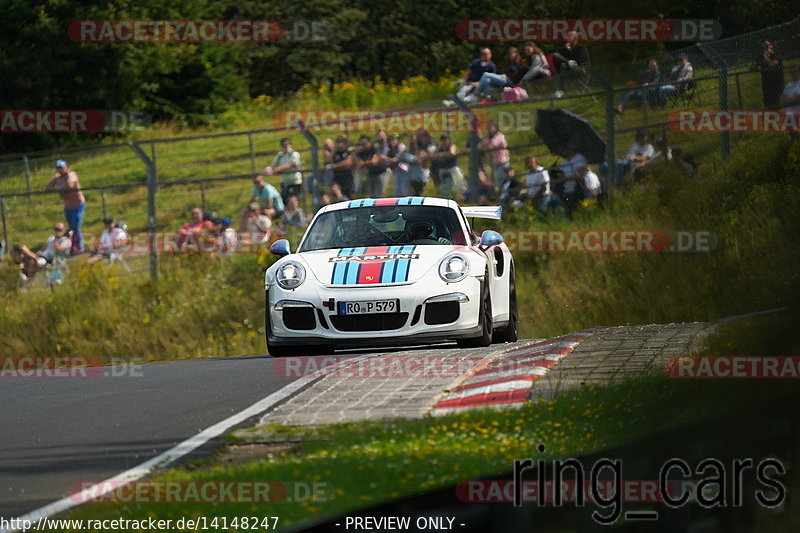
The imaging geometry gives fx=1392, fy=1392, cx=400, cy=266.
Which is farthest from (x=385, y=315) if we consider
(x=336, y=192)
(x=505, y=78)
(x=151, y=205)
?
(x=505, y=78)

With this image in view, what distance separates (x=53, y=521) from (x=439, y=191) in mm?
13559

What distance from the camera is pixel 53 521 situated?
713 cm

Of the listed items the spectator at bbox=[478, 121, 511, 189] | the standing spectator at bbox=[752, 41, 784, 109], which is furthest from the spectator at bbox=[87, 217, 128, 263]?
the standing spectator at bbox=[752, 41, 784, 109]

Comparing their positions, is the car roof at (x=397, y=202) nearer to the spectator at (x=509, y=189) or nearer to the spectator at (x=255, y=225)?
the spectator at (x=509, y=189)

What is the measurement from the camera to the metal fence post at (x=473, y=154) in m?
20.1

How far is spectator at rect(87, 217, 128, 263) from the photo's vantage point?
77.7 ft

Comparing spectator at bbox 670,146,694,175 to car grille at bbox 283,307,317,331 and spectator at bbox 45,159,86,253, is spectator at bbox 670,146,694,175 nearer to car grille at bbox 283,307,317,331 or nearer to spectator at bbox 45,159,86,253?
car grille at bbox 283,307,317,331

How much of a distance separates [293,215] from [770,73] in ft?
25.0

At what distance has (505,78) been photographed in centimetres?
2259

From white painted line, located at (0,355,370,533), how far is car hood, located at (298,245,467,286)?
109 cm

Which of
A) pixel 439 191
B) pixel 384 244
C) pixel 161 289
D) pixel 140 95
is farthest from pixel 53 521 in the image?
pixel 140 95

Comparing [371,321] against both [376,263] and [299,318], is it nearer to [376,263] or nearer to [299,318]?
[376,263]

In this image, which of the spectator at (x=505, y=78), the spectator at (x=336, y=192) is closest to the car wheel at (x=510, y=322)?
the spectator at (x=336, y=192)

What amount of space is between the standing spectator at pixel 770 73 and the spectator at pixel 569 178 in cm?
284
